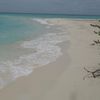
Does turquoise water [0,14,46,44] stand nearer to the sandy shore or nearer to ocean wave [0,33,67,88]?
ocean wave [0,33,67,88]

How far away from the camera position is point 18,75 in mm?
7426

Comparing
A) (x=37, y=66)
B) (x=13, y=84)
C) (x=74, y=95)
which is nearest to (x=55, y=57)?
(x=37, y=66)

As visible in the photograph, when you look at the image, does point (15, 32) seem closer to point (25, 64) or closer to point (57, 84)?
point (25, 64)

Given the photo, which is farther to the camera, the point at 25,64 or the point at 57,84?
the point at 25,64

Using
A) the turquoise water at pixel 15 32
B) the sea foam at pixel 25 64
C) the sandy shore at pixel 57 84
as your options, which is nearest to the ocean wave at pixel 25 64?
the sea foam at pixel 25 64

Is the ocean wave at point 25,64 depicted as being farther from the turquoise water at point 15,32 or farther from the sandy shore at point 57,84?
the turquoise water at point 15,32

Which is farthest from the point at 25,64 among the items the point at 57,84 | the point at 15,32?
the point at 15,32

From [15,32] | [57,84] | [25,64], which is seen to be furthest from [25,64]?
[15,32]

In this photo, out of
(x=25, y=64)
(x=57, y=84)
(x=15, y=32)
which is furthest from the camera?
(x=15, y=32)

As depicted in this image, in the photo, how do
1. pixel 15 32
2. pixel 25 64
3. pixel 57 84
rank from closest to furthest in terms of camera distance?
pixel 57 84, pixel 25 64, pixel 15 32

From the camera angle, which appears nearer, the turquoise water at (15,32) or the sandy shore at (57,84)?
the sandy shore at (57,84)

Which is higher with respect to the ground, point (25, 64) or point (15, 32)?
point (25, 64)

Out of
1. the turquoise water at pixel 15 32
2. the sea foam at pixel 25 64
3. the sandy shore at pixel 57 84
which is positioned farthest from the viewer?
the turquoise water at pixel 15 32

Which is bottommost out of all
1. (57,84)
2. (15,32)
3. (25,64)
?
(15,32)
